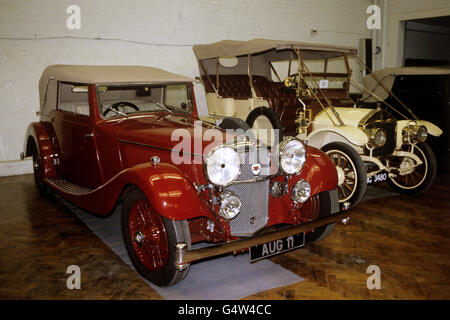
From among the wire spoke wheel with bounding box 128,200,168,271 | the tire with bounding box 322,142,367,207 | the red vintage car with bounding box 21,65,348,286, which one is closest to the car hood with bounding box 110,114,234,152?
the red vintage car with bounding box 21,65,348,286

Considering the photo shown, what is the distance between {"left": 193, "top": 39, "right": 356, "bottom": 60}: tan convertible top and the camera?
200 inches

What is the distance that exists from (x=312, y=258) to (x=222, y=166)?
125 centimetres

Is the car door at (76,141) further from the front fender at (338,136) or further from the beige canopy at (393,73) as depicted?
the beige canopy at (393,73)

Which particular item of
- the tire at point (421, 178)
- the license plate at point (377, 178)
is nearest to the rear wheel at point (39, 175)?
the license plate at point (377, 178)

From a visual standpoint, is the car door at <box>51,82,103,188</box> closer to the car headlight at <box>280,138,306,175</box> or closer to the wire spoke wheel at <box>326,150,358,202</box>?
the car headlight at <box>280,138,306,175</box>

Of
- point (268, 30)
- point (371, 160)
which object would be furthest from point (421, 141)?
point (268, 30)

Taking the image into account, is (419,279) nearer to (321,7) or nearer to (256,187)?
(256,187)

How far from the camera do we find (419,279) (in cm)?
273

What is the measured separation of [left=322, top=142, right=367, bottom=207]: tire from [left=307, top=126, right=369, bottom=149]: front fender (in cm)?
12

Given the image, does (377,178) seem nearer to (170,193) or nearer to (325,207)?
(325,207)

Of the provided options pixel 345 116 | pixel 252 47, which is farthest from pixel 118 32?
pixel 345 116

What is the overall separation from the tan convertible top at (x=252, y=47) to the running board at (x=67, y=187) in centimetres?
304

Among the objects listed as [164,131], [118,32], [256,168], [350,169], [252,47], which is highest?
[118,32]

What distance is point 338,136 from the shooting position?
15.0ft
